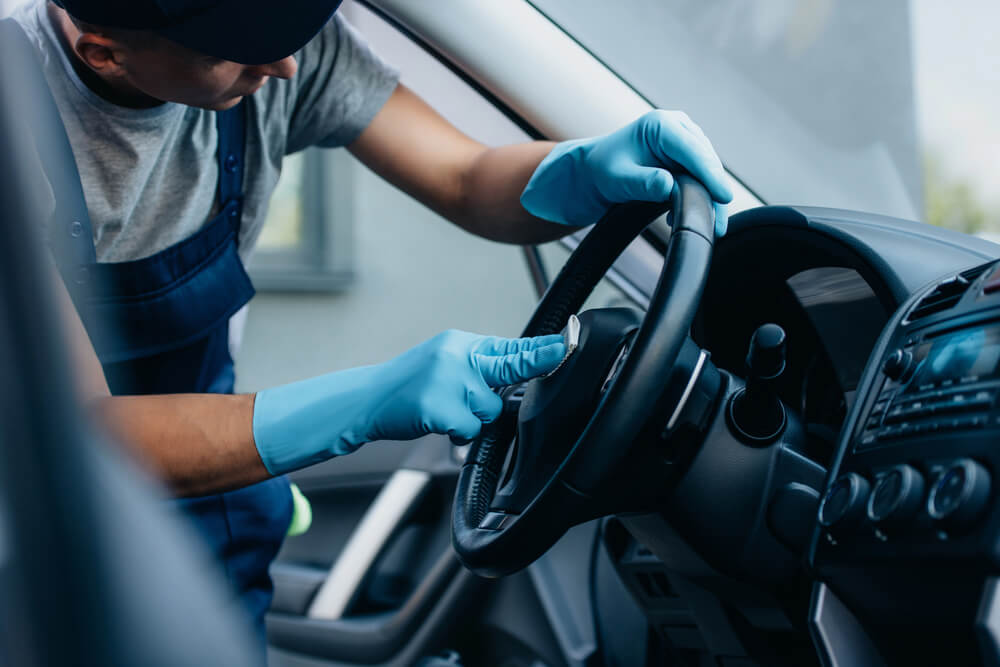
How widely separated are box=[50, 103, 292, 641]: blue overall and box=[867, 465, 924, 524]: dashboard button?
84cm

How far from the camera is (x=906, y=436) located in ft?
2.10

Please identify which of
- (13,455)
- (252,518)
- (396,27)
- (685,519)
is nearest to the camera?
(13,455)

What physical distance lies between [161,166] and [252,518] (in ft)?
1.67

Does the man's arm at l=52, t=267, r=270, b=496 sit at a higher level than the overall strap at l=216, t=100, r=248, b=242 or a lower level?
lower

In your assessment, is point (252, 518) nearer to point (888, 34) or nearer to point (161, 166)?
point (161, 166)

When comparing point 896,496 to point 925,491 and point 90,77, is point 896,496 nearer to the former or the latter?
point 925,491

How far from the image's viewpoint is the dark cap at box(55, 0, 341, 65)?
778 mm

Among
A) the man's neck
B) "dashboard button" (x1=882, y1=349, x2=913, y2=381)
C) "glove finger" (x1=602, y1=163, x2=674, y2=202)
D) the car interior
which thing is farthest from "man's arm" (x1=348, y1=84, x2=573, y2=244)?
"dashboard button" (x1=882, y1=349, x2=913, y2=381)

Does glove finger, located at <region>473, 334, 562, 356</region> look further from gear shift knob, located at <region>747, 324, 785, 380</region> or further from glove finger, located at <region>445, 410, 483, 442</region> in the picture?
gear shift knob, located at <region>747, 324, 785, 380</region>

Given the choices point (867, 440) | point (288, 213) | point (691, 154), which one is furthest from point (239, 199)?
point (288, 213)

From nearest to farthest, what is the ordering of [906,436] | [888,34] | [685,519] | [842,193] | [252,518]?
[906,436]
[685,519]
[842,193]
[252,518]
[888,34]

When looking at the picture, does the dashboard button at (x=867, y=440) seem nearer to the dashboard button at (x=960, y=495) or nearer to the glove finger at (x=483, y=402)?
the dashboard button at (x=960, y=495)

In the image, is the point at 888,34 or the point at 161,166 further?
the point at 888,34

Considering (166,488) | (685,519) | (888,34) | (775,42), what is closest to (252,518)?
(166,488)
